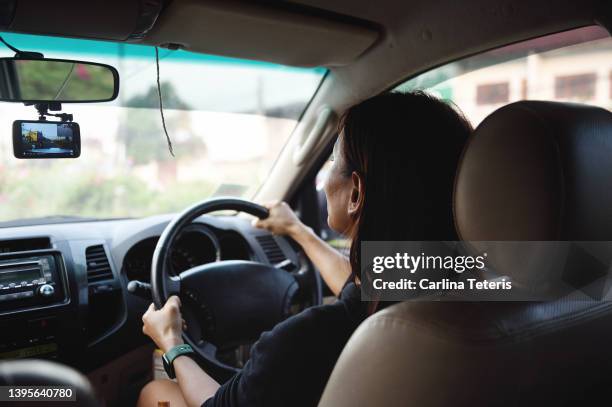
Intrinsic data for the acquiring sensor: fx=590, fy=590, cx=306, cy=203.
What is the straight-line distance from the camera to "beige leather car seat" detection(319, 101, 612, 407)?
1.08 meters

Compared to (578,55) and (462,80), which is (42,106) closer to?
(462,80)

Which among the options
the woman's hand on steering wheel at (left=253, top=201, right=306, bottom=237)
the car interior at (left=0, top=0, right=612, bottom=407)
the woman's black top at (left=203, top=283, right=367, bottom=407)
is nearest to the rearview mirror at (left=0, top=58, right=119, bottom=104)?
the car interior at (left=0, top=0, right=612, bottom=407)

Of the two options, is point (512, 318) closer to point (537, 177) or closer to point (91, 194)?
point (537, 177)

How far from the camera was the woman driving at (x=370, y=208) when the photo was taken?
142cm

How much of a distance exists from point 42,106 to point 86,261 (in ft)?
2.27

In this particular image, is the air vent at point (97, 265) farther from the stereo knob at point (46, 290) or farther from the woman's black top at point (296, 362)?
the woman's black top at point (296, 362)

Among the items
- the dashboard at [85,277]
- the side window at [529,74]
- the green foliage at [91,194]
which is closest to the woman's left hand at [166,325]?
the dashboard at [85,277]

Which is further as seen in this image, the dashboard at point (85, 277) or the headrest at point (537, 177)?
the dashboard at point (85, 277)

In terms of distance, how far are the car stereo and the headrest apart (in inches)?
69.8

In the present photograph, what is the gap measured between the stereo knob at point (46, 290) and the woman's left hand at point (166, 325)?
53 centimetres

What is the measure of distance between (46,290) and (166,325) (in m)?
0.66

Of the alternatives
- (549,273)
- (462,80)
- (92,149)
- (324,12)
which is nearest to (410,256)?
(549,273)

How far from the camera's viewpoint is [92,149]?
7.30 metres

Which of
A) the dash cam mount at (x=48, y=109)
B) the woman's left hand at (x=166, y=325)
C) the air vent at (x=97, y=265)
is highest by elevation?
the dash cam mount at (x=48, y=109)
